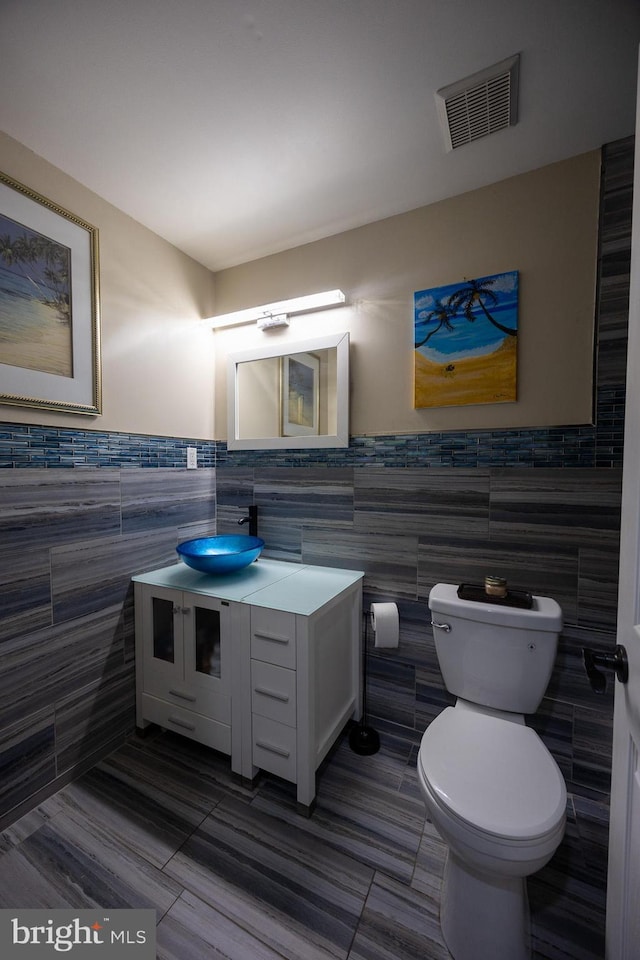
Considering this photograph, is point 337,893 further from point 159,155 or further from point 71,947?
point 159,155

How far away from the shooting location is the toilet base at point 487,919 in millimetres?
927

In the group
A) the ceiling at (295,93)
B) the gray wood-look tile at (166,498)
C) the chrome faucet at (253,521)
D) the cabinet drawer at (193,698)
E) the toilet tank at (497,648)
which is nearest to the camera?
the ceiling at (295,93)

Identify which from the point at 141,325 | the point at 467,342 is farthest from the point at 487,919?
the point at 141,325

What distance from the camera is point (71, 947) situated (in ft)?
3.17

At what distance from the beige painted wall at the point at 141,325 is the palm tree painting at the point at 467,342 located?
1225mm

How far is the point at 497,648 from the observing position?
1.29 metres

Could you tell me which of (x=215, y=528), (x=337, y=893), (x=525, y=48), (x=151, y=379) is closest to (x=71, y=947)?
(x=337, y=893)

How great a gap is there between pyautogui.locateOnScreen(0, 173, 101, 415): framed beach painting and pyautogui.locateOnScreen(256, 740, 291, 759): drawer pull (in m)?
1.50

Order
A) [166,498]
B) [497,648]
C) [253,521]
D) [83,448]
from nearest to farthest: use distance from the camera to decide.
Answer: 1. [497,648]
2. [83,448]
3. [166,498]
4. [253,521]

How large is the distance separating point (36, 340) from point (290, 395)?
1077 millimetres

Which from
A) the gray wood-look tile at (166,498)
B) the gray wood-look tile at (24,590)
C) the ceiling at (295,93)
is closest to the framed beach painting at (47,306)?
the ceiling at (295,93)

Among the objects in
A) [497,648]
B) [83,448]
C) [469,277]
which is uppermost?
[469,277]

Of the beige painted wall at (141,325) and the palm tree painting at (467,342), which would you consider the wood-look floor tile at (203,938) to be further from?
the palm tree painting at (467,342)

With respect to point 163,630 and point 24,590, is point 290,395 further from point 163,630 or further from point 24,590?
point 24,590
